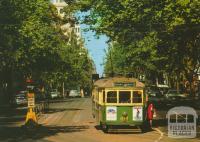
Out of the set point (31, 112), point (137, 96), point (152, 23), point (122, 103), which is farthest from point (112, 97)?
point (152, 23)

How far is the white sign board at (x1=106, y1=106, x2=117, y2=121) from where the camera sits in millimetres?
32625

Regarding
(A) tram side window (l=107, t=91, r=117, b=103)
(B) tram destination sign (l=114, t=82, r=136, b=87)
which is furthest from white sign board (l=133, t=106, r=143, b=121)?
(B) tram destination sign (l=114, t=82, r=136, b=87)

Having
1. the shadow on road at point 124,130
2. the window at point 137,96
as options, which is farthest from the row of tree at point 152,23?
the shadow on road at point 124,130

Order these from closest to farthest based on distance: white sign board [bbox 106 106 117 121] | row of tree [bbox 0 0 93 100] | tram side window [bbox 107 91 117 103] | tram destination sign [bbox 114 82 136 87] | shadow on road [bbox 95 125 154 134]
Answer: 1. white sign board [bbox 106 106 117 121]
2. shadow on road [bbox 95 125 154 134]
3. tram side window [bbox 107 91 117 103]
4. tram destination sign [bbox 114 82 136 87]
5. row of tree [bbox 0 0 93 100]

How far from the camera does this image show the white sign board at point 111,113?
3262 centimetres

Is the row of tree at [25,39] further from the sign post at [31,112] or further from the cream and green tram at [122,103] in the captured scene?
the cream and green tram at [122,103]

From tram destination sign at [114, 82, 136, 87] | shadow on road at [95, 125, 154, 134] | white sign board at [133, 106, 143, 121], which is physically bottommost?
shadow on road at [95, 125, 154, 134]

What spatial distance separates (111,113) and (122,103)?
2.74 ft

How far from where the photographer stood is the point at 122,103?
108 ft

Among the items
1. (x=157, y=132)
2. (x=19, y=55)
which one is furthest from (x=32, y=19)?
(x=157, y=132)

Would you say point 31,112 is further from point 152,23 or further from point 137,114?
point 152,23

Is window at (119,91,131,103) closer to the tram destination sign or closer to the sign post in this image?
the tram destination sign

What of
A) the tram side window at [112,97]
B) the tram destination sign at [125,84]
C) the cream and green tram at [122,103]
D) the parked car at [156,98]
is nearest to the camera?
the cream and green tram at [122,103]

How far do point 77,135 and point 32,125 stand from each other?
5395 millimetres
